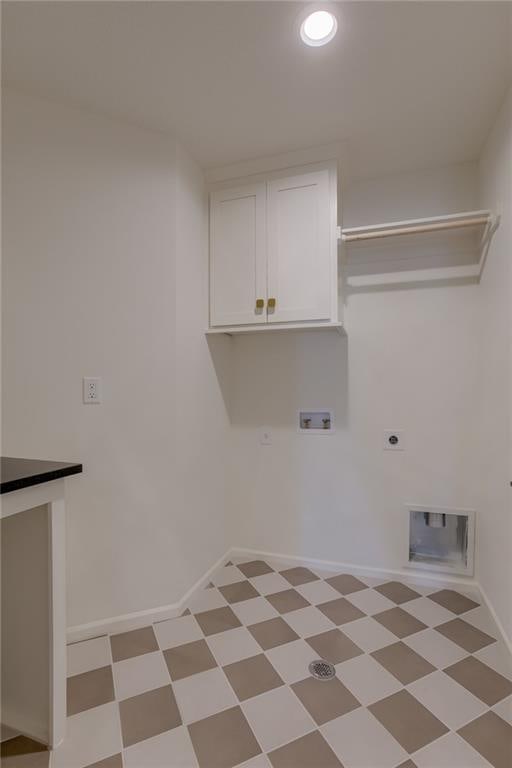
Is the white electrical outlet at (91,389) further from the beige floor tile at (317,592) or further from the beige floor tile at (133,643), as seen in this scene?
the beige floor tile at (317,592)

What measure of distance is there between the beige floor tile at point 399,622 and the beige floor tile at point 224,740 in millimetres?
833

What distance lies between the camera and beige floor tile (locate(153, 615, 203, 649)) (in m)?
1.62

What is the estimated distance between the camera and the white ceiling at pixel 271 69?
1237 mm

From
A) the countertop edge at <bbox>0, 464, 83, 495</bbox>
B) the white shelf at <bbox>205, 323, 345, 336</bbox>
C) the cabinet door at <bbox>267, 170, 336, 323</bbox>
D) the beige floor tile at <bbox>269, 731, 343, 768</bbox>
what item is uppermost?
the cabinet door at <bbox>267, 170, 336, 323</bbox>

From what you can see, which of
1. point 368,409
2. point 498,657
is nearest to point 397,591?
point 498,657

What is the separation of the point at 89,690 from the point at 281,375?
1780 millimetres

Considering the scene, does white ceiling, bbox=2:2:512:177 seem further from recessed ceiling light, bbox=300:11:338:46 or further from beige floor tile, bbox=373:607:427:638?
beige floor tile, bbox=373:607:427:638

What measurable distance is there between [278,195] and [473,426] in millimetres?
1701

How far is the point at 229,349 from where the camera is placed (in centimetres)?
246

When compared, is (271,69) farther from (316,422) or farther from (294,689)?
(294,689)

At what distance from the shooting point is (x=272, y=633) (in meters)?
1.67

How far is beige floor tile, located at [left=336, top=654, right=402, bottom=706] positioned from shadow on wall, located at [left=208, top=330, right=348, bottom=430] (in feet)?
3.86

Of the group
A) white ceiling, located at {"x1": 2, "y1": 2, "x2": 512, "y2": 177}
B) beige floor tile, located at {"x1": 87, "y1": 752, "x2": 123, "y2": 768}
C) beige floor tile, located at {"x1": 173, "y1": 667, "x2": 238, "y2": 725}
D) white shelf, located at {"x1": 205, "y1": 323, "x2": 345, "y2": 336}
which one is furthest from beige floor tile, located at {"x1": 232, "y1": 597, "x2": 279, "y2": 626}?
white ceiling, located at {"x1": 2, "y1": 2, "x2": 512, "y2": 177}

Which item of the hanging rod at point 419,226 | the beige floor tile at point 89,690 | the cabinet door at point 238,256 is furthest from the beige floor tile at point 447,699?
the hanging rod at point 419,226
